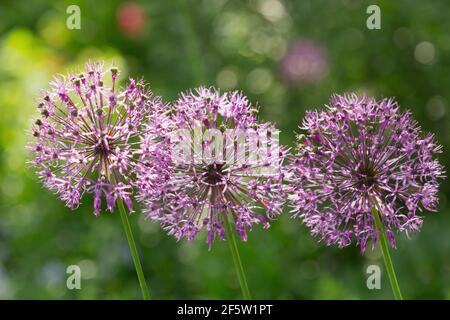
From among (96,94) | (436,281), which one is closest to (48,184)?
(96,94)

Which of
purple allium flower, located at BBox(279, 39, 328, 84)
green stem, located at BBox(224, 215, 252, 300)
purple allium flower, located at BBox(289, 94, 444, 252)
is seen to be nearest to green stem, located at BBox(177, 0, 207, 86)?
purple allium flower, located at BBox(279, 39, 328, 84)

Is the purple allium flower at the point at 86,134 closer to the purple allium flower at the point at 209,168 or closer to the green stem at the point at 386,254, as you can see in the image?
the purple allium flower at the point at 209,168

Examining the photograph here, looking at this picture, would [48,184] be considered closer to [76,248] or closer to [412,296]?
[412,296]

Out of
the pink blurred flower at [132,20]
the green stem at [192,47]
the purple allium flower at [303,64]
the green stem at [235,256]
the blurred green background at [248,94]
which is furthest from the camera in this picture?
the pink blurred flower at [132,20]

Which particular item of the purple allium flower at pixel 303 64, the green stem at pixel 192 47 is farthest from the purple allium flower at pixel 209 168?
the purple allium flower at pixel 303 64

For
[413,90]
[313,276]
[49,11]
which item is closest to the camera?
[313,276]

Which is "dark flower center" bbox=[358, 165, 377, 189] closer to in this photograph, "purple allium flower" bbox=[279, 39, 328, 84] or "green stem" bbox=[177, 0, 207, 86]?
"green stem" bbox=[177, 0, 207, 86]

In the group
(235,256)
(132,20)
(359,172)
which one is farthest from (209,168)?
(132,20)

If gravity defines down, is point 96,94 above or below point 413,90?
below
